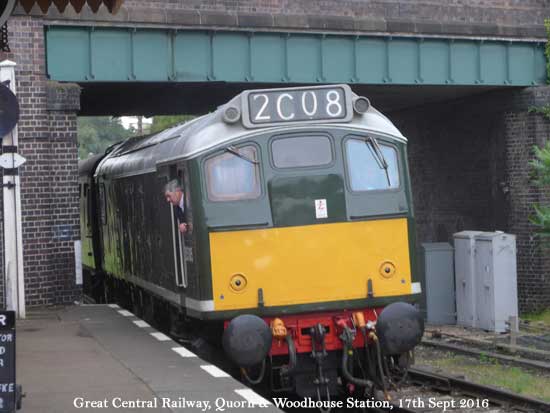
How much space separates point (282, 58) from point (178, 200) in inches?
413

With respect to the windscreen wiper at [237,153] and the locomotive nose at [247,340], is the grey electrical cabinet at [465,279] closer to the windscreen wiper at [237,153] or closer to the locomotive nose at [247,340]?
the windscreen wiper at [237,153]

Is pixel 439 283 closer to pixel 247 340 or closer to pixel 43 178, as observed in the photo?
pixel 43 178

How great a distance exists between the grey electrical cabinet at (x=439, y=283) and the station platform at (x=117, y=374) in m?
8.51

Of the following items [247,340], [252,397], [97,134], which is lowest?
[252,397]

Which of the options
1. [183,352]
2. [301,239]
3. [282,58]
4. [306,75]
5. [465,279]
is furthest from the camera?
[306,75]

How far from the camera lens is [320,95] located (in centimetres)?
1104

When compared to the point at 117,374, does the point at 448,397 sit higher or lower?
lower

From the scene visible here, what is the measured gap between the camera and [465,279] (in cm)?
2088

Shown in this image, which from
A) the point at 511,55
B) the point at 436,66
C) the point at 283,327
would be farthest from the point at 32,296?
the point at 511,55

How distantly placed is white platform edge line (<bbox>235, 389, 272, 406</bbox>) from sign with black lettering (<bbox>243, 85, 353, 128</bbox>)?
2924 mm

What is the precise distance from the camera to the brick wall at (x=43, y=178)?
1794cm

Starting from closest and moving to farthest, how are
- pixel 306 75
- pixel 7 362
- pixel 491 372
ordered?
pixel 7 362 → pixel 491 372 → pixel 306 75

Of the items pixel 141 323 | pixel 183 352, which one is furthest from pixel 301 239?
pixel 141 323

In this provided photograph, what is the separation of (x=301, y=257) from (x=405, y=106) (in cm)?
1796
